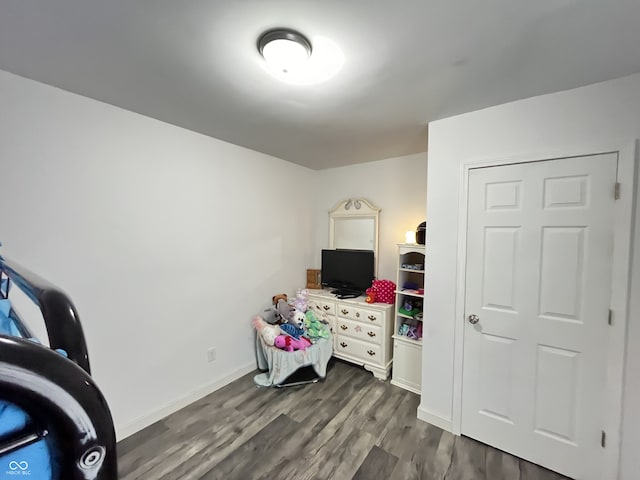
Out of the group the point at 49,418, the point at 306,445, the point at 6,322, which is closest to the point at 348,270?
the point at 306,445

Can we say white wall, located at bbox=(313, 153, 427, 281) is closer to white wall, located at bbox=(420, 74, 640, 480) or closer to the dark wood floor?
white wall, located at bbox=(420, 74, 640, 480)

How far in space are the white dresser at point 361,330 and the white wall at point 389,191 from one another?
0.54 meters

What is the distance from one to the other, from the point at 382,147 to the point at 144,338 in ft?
8.77

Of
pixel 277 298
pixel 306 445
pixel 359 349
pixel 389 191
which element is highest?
pixel 389 191

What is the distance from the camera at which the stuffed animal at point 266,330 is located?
2.57 m

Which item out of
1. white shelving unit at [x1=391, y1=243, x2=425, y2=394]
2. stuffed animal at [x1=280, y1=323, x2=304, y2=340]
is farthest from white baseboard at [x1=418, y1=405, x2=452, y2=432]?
stuffed animal at [x1=280, y1=323, x2=304, y2=340]

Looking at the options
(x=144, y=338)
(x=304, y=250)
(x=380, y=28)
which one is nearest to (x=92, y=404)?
(x=380, y=28)

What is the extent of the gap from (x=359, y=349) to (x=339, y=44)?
2.67 metres

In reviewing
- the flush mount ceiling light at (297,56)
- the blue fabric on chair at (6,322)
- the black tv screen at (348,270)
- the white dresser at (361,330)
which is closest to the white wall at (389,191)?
the black tv screen at (348,270)

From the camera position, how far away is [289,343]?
257 centimetres

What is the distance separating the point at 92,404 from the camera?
35 cm

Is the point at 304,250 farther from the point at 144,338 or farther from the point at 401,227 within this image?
the point at 144,338

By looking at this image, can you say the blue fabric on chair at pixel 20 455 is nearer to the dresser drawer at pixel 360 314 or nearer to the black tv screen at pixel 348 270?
the dresser drawer at pixel 360 314

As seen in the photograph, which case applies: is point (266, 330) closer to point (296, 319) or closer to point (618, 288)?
point (296, 319)
